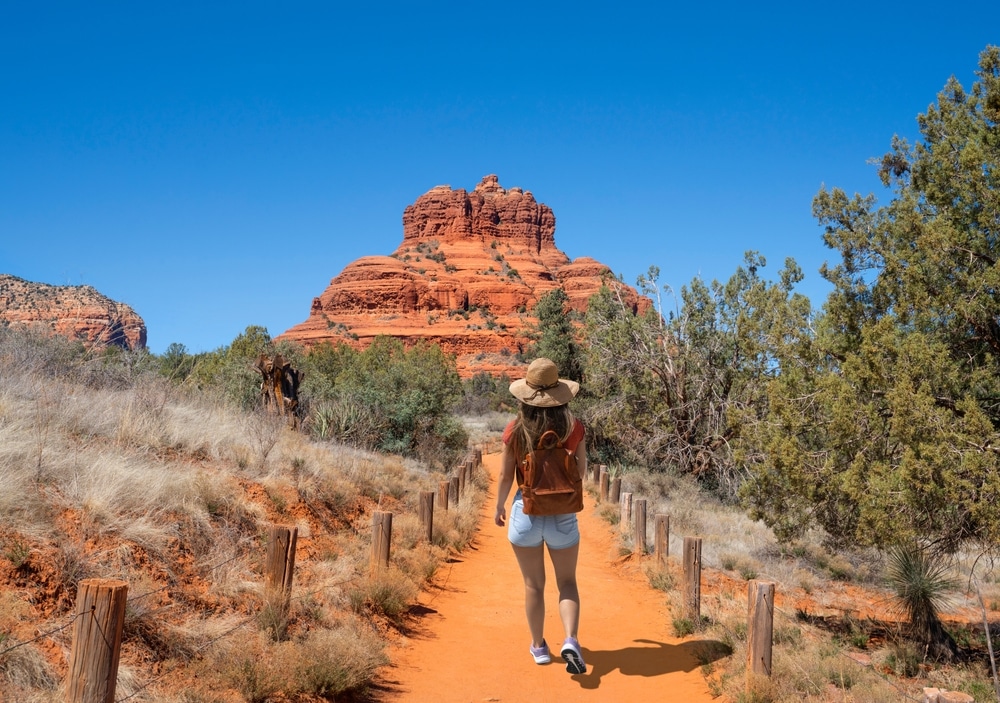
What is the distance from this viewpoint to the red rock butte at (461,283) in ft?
309

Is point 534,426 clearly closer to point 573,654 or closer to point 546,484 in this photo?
point 546,484

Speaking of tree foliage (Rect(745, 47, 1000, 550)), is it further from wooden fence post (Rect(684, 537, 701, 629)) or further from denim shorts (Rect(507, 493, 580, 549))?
denim shorts (Rect(507, 493, 580, 549))

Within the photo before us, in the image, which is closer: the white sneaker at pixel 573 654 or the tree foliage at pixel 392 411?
the white sneaker at pixel 573 654

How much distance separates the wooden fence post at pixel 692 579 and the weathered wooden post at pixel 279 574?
159 inches

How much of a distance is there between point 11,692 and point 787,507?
8439mm

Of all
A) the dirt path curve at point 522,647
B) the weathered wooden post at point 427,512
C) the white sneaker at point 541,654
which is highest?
the weathered wooden post at point 427,512

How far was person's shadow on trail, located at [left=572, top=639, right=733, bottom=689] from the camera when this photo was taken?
19.9ft

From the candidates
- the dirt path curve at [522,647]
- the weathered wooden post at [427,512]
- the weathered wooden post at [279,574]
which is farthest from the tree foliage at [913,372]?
the weathered wooden post at [279,574]

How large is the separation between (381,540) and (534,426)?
11.1ft

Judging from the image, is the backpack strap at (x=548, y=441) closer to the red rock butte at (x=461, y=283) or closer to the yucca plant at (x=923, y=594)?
the yucca plant at (x=923, y=594)

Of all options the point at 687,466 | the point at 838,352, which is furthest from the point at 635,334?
the point at 838,352

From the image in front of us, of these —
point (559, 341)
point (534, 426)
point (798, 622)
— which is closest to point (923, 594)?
point (798, 622)

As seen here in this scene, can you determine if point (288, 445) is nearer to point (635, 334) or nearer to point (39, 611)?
point (39, 611)

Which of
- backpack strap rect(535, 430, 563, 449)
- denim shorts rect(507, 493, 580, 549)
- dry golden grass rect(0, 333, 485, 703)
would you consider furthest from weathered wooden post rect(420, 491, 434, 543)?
backpack strap rect(535, 430, 563, 449)
